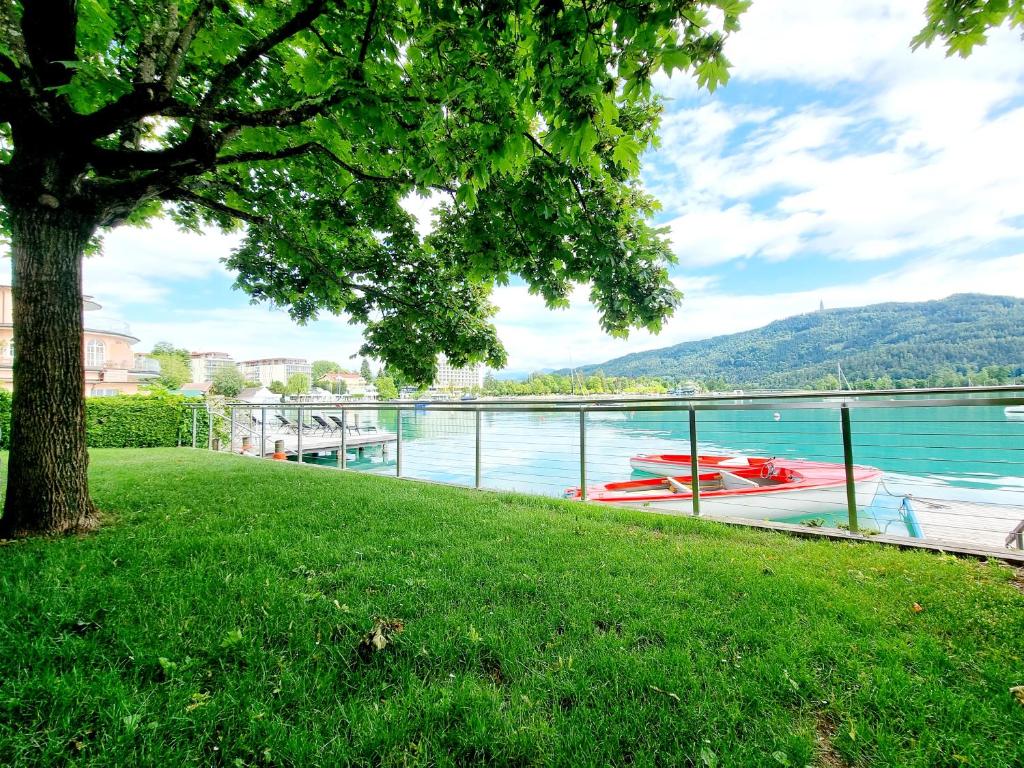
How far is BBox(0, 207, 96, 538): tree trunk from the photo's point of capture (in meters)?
2.61

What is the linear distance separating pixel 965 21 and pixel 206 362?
415 ft

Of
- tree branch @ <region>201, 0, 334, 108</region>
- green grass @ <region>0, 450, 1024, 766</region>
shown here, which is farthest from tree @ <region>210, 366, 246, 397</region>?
green grass @ <region>0, 450, 1024, 766</region>

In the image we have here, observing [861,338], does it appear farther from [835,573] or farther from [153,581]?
[153,581]

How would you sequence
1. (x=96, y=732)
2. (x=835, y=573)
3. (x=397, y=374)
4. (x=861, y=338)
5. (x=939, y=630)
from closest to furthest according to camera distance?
(x=96, y=732), (x=939, y=630), (x=835, y=573), (x=397, y=374), (x=861, y=338)

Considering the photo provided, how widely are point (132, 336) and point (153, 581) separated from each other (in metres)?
48.0

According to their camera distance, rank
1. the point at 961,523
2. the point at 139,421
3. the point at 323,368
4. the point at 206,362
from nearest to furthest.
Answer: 1. the point at 961,523
2. the point at 139,421
3. the point at 323,368
4. the point at 206,362

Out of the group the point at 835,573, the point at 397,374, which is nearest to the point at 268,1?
the point at 397,374

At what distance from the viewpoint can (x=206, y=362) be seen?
10012cm

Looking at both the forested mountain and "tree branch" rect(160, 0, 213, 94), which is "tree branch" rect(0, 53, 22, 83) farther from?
the forested mountain

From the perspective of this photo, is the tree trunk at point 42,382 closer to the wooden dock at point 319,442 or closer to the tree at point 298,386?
the wooden dock at point 319,442

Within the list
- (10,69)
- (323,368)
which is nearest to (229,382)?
(323,368)

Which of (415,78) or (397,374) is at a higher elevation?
(415,78)

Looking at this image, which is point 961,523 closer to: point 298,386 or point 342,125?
point 342,125

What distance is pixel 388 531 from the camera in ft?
9.30
